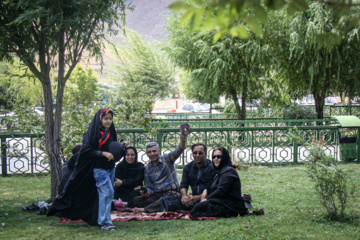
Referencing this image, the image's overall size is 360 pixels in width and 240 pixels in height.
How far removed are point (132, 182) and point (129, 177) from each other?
0.36ft

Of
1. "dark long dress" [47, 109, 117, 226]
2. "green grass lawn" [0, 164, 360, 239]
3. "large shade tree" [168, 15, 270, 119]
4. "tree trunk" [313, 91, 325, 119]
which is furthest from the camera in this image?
"tree trunk" [313, 91, 325, 119]

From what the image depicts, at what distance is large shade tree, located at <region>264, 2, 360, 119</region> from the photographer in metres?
15.1

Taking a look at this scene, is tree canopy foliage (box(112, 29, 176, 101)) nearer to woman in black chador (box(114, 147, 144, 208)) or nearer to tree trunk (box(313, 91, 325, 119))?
tree trunk (box(313, 91, 325, 119))

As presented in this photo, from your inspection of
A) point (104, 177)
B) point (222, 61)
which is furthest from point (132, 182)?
point (222, 61)

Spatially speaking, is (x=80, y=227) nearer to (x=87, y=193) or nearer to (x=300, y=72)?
(x=87, y=193)

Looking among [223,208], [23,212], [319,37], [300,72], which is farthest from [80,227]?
[300,72]

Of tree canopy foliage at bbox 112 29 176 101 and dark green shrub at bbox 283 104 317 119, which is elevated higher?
tree canopy foliage at bbox 112 29 176 101

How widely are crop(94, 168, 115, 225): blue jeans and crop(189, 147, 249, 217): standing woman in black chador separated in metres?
1.34

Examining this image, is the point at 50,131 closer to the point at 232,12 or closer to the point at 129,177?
the point at 129,177

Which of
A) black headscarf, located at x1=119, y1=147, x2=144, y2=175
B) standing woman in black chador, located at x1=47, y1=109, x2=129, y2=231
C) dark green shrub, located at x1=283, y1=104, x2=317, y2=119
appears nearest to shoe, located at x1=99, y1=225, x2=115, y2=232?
standing woman in black chador, located at x1=47, y1=109, x2=129, y2=231

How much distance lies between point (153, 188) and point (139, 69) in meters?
26.5

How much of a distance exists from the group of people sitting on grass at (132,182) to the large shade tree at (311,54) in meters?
9.84

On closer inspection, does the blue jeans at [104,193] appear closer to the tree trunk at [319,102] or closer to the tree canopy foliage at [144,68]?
the tree trunk at [319,102]

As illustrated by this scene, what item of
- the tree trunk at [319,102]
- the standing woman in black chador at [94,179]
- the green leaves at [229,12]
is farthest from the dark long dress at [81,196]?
the tree trunk at [319,102]
